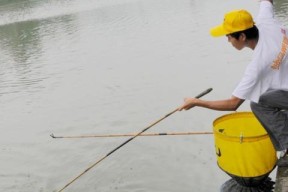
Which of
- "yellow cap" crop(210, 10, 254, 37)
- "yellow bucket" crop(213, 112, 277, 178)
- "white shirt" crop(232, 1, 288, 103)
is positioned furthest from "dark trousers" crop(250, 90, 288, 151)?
"yellow cap" crop(210, 10, 254, 37)

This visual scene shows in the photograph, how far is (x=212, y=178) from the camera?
20.9 feet

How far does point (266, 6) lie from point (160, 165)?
126 inches

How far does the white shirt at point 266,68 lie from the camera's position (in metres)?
4.04

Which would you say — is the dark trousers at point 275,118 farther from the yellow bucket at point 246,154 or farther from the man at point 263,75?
the yellow bucket at point 246,154

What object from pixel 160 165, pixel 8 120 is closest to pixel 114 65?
pixel 8 120

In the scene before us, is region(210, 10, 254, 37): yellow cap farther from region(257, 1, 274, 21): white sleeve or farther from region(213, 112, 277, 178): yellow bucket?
region(213, 112, 277, 178): yellow bucket

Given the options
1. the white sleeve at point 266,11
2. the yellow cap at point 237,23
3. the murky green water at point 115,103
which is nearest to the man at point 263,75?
the yellow cap at point 237,23

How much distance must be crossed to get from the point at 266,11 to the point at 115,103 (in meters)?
6.19

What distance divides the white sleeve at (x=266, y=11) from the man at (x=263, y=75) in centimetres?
67

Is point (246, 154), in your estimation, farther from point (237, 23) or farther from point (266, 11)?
point (266, 11)

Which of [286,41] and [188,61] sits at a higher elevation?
[286,41]

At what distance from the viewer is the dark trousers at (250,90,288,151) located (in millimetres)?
4332

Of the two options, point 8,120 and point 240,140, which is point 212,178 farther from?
point 8,120

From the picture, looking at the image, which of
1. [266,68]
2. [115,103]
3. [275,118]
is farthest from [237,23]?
[115,103]
